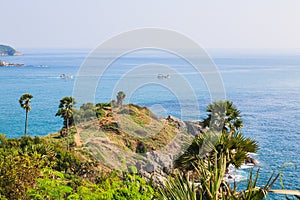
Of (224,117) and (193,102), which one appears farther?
(193,102)

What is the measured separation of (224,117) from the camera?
63.2ft

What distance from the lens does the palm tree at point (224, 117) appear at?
62.0 feet

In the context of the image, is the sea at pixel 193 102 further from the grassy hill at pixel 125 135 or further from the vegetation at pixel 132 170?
the vegetation at pixel 132 170

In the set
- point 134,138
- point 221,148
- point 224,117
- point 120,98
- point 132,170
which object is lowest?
point 134,138

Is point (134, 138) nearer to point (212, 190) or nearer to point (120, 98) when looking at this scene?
point (120, 98)

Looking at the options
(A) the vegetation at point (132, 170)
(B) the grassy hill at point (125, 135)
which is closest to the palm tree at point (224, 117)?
(A) the vegetation at point (132, 170)

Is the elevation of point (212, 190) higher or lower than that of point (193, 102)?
higher

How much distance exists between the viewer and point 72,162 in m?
30.2

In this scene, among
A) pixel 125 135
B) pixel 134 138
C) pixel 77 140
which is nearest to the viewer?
pixel 77 140

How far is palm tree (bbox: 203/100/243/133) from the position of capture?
62.0 ft

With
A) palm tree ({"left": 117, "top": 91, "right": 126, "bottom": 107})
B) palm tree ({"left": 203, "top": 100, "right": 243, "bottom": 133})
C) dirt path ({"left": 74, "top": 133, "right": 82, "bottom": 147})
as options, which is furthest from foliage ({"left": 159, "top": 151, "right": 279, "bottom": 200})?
palm tree ({"left": 117, "top": 91, "right": 126, "bottom": 107})

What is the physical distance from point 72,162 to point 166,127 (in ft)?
66.1

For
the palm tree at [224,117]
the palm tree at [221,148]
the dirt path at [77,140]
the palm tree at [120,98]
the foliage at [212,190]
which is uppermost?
the foliage at [212,190]

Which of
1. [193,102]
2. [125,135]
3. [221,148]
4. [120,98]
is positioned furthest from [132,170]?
[193,102]
